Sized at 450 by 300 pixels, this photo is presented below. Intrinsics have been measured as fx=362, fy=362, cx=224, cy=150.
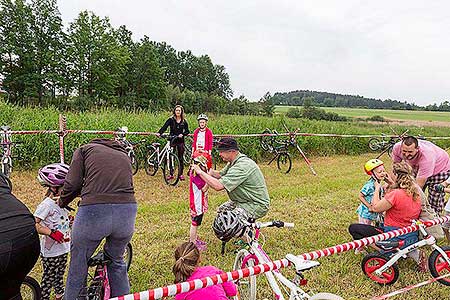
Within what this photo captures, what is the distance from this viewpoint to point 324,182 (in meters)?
10.1

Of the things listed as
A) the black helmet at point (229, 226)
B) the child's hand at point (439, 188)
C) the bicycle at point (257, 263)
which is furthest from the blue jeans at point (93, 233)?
the child's hand at point (439, 188)

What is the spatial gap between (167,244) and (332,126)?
16.7 metres

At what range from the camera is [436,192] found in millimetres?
5316

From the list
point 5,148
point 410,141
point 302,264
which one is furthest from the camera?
point 5,148

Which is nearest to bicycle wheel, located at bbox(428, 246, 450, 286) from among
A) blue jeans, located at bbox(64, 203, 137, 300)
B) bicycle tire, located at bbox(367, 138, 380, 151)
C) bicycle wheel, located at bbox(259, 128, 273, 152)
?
blue jeans, located at bbox(64, 203, 137, 300)

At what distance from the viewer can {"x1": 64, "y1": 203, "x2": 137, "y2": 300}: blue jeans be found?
2699mm

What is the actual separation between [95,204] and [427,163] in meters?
4.51

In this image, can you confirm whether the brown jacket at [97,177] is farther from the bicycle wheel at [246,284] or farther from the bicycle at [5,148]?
the bicycle at [5,148]

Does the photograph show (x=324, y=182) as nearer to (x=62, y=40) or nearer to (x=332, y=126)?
(x=332, y=126)

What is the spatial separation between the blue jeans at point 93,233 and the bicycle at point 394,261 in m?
2.91

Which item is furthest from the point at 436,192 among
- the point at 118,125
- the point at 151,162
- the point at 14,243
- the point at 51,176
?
the point at 118,125

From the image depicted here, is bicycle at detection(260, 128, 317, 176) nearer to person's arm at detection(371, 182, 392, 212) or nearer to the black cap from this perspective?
person's arm at detection(371, 182, 392, 212)

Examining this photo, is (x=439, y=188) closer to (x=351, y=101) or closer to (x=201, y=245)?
(x=201, y=245)

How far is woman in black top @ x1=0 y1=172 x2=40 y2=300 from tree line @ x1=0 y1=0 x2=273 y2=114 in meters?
26.9
